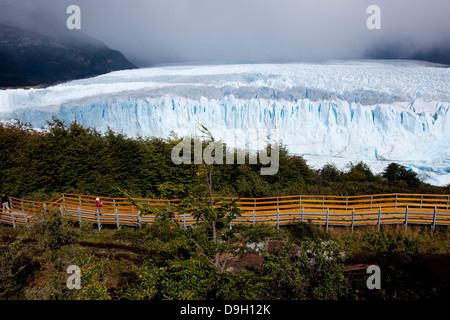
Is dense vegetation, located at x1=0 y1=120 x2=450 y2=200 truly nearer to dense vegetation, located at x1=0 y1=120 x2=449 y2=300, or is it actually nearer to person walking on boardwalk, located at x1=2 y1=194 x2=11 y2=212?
dense vegetation, located at x1=0 y1=120 x2=449 y2=300

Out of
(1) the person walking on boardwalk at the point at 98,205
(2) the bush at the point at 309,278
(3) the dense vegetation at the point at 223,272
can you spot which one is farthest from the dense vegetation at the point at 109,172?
(2) the bush at the point at 309,278

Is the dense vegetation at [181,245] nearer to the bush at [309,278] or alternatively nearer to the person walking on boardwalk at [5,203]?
the bush at [309,278]

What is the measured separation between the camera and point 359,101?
1378 inches

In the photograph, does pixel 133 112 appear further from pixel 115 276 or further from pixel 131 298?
pixel 131 298

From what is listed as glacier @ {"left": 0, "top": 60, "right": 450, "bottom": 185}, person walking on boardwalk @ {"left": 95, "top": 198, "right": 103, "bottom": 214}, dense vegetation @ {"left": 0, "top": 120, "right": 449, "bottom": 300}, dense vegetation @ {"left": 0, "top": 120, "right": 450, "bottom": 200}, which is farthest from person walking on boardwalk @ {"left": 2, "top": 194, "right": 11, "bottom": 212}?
glacier @ {"left": 0, "top": 60, "right": 450, "bottom": 185}

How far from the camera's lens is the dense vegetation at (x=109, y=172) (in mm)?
15977

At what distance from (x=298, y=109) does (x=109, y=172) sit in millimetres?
25835

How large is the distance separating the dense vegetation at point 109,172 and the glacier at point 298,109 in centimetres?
1076

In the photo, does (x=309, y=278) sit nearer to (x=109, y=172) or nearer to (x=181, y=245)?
(x=181, y=245)

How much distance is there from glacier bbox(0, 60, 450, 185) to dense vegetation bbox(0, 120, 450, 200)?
10.8m

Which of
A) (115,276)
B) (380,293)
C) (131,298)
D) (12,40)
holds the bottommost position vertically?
(115,276)

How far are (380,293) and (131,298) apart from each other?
5.01 meters

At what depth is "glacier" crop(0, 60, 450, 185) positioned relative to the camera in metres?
31.9

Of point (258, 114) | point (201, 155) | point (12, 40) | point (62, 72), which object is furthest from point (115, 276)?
point (12, 40)
